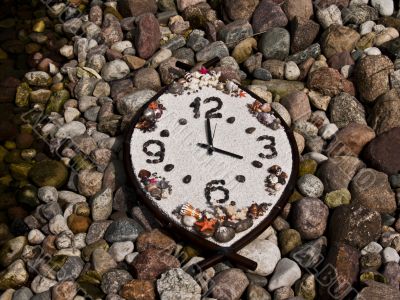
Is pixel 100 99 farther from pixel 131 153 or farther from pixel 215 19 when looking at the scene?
pixel 215 19

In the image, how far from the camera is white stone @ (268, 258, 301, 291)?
5129 mm

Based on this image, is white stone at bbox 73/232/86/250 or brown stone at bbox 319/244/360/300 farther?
white stone at bbox 73/232/86/250

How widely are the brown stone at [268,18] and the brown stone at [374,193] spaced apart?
2.49m

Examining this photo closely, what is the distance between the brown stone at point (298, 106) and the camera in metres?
6.44

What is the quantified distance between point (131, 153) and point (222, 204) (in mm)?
1086

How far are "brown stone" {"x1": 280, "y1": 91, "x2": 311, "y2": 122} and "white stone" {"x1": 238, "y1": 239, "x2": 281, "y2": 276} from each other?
1.67 m

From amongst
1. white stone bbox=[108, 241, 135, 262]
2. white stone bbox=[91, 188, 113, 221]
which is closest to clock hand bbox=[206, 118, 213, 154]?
white stone bbox=[91, 188, 113, 221]

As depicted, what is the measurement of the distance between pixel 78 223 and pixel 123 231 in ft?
1.69

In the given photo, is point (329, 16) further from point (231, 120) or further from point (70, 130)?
point (70, 130)

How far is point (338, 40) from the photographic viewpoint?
6.97m

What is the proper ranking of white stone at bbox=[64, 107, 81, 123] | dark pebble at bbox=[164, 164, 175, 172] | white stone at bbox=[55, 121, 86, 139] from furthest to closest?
white stone at bbox=[64, 107, 81, 123], white stone at bbox=[55, 121, 86, 139], dark pebble at bbox=[164, 164, 175, 172]

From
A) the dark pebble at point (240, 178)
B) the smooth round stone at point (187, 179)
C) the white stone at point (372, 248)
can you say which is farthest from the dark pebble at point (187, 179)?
the white stone at point (372, 248)

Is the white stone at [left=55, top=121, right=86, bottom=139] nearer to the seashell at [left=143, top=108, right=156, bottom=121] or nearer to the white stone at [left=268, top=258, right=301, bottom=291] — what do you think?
the seashell at [left=143, top=108, right=156, bottom=121]

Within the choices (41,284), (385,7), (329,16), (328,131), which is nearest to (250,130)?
(328,131)
